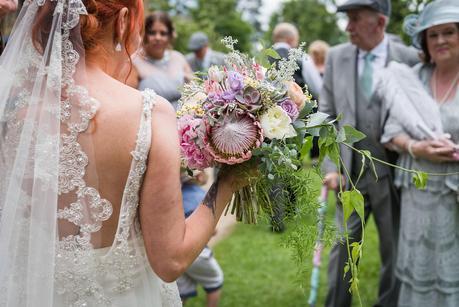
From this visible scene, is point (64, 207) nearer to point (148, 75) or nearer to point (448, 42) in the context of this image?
point (448, 42)

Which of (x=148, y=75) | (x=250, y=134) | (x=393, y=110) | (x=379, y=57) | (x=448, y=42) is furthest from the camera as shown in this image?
(x=148, y=75)

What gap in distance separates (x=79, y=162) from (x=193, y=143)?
20.0 inches

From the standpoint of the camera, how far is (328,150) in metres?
2.28

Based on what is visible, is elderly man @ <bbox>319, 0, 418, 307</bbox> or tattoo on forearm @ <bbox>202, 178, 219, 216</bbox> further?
elderly man @ <bbox>319, 0, 418, 307</bbox>

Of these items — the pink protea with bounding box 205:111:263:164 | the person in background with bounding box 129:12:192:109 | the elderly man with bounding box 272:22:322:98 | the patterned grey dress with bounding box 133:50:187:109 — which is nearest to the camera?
the pink protea with bounding box 205:111:263:164

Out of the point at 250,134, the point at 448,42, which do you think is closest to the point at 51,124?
the point at 250,134

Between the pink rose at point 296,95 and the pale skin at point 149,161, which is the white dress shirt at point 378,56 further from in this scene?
the pale skin at point 149,161

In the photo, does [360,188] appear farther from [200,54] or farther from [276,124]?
[200,54]

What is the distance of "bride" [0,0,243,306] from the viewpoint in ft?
5.86

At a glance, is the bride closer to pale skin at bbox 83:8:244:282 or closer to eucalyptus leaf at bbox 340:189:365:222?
pale skin at bbox 83:8:244:282

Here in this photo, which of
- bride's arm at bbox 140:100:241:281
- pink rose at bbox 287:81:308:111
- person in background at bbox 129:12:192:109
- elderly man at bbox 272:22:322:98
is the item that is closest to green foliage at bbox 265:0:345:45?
elderly man at bbox 272:22:322:98

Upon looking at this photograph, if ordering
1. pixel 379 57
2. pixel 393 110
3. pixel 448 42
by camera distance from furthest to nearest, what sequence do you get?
pixel 379 57 → pixel 393 110 → pixel 448 42

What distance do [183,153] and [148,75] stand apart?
2772mm

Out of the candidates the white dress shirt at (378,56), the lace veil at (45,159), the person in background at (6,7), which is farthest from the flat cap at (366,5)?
the lace veil at (45,159)
